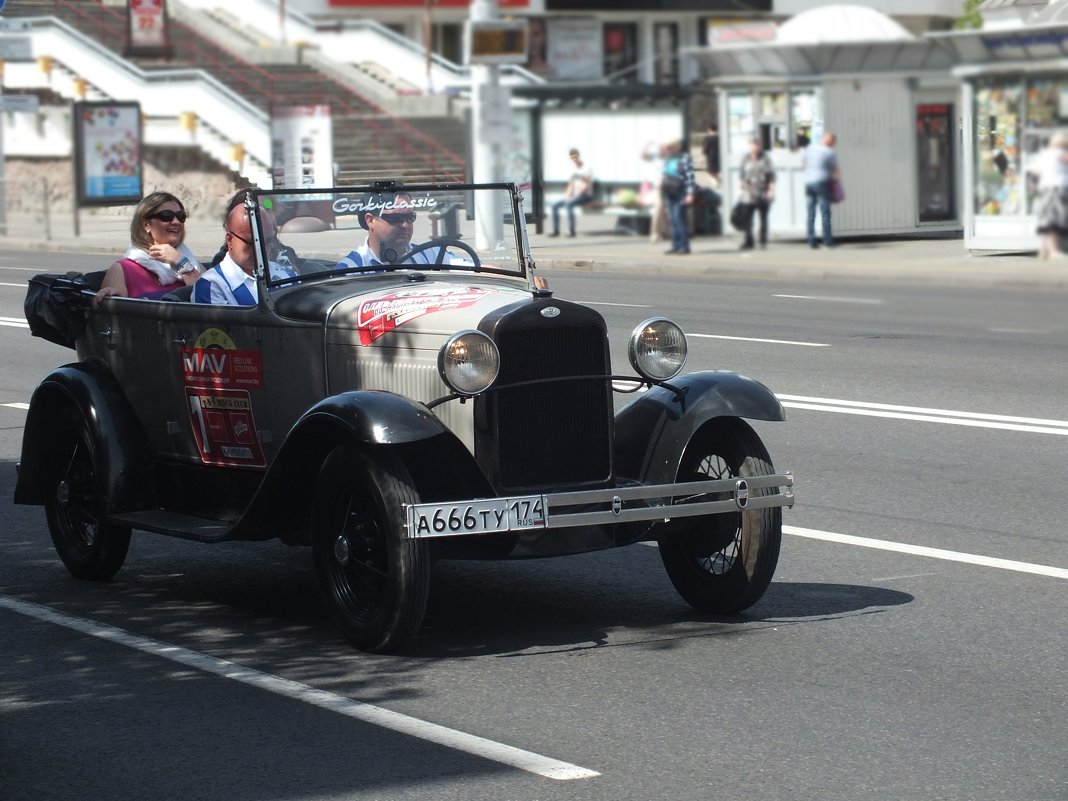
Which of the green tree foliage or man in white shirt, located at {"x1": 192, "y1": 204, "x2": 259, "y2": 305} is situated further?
the green tree foliage

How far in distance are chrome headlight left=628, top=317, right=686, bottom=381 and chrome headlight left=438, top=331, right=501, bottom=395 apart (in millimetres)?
779

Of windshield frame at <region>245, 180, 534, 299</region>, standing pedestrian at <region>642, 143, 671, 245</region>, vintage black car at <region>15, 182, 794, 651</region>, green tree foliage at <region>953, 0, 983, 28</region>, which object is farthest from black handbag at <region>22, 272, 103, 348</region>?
standing pedestrian at <region>642, 143, 671, 245</region>

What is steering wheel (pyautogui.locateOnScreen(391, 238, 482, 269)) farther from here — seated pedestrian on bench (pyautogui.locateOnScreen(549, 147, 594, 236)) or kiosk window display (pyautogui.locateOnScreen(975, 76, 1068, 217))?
seated pedestrian on bench (pyautogui.locateOnScreen(549, 147, 594, 236))

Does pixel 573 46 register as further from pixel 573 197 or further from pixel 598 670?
pixel 598 670

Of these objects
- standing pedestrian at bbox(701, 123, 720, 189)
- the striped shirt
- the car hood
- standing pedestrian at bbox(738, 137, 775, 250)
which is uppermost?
standing pedestrian at bbox(701, 123, 720, 189)

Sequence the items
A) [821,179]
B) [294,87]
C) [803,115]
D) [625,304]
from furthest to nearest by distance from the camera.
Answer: [294,87] → [803,115] → [821,179] → [625,304]

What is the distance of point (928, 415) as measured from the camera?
1255 centimetres

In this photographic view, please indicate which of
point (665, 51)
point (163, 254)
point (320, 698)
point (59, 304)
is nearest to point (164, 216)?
point (163, 254)

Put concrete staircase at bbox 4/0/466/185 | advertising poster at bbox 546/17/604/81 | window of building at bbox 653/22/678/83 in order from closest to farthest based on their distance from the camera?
concrete staircase at bbox 4/0/466/185 < advertising poster at bbox 546/17/604/81 < window of building at bbox 653/22/678/83

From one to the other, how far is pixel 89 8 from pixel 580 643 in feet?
147

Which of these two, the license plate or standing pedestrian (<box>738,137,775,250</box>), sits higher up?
standing pedestrian (<box>738,137,775,250</box>)

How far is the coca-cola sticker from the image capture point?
7195 mm

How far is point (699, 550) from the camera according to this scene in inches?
296

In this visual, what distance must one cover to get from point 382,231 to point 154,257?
1.44m
